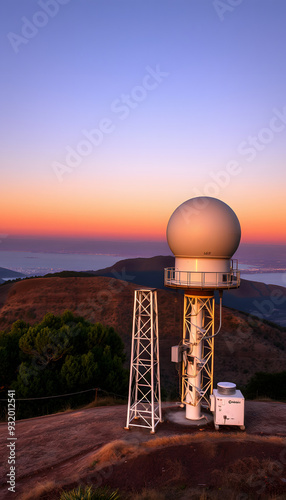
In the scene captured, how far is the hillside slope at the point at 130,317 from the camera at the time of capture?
47.4 meters

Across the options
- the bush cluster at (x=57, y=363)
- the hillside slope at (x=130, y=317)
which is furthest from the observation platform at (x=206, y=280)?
the hillside slope at (x=130, y=317)

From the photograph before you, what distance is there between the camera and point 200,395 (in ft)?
67.3

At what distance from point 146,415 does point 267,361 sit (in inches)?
1272

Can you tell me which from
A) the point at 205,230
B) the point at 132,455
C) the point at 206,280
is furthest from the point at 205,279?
the point at 132,455

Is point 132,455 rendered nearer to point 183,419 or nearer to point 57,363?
point 183,419

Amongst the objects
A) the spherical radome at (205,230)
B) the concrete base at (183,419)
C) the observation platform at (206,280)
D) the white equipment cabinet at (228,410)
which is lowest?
the concrete base at (183,419)

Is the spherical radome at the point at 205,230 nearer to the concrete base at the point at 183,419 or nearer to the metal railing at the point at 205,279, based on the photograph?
the metal railing at the point at 205,279

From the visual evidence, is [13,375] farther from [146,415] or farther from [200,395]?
[200,395]

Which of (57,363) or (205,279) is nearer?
(205,279)

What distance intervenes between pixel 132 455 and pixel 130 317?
46402mm

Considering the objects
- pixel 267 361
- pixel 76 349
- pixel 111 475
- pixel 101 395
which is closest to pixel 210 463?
pixel 111 475

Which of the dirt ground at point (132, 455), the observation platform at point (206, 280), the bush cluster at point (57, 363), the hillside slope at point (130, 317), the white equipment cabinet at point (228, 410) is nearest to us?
the dirt ground at point (132, 455)

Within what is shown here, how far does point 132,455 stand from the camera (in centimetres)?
1511

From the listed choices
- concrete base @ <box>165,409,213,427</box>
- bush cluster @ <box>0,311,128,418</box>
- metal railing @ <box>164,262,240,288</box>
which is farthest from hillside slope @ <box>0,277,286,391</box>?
metal railing @ <box>164,262,240,288</box>
